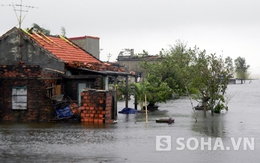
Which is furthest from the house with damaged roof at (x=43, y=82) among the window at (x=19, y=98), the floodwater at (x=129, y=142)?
the floodwater at (x=129, y=142)

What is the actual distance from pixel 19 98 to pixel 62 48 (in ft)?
19.8

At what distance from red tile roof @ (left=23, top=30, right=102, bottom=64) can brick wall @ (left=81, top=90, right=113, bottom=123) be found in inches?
159

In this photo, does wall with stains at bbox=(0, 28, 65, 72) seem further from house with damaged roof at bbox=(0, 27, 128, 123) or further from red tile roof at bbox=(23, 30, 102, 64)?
red tile roof at bbox=(23, 30, 102, 64)

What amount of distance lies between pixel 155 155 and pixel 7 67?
12055mm

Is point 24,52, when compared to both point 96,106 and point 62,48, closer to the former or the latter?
point 62,48

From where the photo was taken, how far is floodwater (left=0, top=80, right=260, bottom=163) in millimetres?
13812

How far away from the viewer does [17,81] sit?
79.1 ft

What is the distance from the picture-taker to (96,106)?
23016mm

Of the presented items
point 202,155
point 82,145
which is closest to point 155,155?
point 202,155

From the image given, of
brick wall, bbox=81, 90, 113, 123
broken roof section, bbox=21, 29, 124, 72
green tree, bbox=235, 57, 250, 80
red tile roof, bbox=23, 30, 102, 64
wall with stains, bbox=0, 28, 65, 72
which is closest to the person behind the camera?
brick wall, bbox=81, 90, 113, 123

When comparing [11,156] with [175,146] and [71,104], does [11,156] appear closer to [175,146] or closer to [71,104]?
[175,146]

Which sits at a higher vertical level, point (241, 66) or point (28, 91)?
point (241, 66)


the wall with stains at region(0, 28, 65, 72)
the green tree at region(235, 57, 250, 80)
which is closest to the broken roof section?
the wall with stains at region(0, 28, 65, 72)

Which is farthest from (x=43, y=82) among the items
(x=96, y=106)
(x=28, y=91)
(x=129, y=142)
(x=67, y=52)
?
(x=129, y=142)
